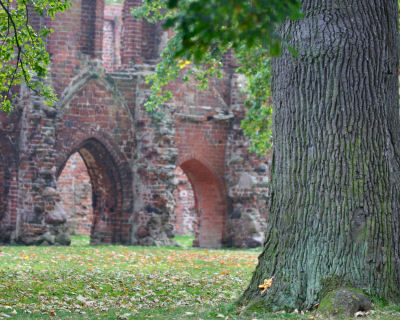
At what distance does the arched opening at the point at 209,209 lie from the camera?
72.3ft

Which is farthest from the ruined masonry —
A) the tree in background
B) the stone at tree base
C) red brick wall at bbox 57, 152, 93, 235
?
the stone at tree base

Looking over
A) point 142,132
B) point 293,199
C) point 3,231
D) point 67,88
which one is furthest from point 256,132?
point 293,199

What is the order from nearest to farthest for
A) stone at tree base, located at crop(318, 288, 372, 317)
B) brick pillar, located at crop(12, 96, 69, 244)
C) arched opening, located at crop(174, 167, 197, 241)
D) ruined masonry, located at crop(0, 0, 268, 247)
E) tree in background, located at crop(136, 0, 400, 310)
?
stone at tree base, located at crop(318, 288, 372, 317)
tree in background, located at crop(136, 0, 400, 310)
brick pillar, located at crop(12, 96, 69, 244)
ruined masonry, located at crop(0, 0, 268, 247)
arched opening, located at crop(174, 167, 197, 241)

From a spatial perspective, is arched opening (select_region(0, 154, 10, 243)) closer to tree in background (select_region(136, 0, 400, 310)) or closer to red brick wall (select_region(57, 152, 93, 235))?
red brick wall (select_region(57, 152, 93, 235))

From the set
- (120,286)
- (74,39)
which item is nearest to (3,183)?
(74,39)

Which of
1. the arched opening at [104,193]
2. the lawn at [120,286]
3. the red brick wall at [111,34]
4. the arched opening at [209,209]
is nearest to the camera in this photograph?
the lawn at [120,286]

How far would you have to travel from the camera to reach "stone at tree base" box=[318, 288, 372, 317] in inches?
256

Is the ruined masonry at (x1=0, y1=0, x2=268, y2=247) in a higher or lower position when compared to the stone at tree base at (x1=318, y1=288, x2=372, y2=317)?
higher

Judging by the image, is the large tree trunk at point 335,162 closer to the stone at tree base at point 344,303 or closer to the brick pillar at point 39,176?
the stone at tree base at point 344,303

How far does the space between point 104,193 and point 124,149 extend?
4.67ft

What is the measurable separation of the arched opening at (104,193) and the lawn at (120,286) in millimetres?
4880

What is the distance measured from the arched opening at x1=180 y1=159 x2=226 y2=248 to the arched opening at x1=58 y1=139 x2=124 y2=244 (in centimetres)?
274

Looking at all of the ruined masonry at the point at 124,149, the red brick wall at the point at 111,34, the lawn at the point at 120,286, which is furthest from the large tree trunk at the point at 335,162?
→ the red brick wall at the point at 111,34

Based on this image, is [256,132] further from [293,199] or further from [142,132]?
[293,199]
